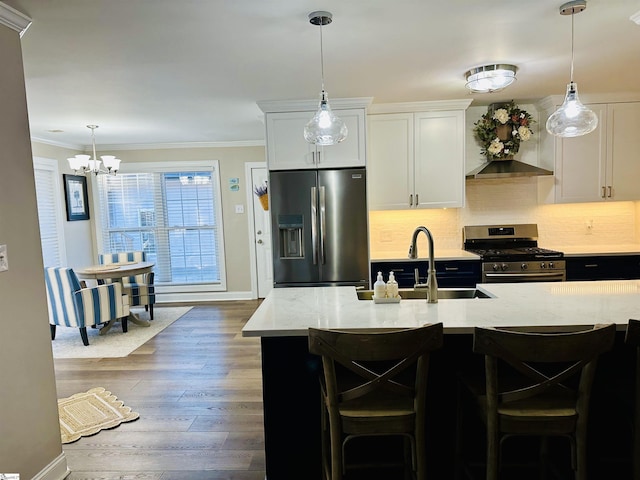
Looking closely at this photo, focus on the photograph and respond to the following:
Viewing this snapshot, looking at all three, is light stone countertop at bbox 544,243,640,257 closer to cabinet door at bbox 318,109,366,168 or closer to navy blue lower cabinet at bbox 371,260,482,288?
navy blue lower cabinet at bbox 371,260,482,288

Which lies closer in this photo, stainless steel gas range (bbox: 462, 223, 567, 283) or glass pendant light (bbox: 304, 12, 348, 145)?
glass pendant light (bbox: 304, 12, 348, 145)

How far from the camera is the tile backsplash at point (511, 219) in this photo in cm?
436

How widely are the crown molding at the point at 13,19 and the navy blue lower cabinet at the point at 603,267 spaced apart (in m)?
4.30

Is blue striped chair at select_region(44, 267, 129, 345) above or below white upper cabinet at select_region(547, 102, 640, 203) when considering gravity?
below

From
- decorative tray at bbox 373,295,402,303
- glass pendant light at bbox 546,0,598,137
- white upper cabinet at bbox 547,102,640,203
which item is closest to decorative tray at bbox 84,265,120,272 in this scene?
decorative tray at bbox 373,295,402,303

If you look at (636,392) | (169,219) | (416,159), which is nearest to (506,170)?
(416,159)

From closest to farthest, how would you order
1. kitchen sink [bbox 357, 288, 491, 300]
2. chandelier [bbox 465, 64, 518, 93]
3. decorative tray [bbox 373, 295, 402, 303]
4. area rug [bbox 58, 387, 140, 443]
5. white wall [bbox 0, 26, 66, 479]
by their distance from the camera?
white wall [bbox 0, 26, 66, 479] < decorative tray [bbox 373, 295, 402, 303] < kitchen sink [bbox 357, 288, 491, 300] < area rug [bbox 58, 387, 140, 443] < chandelier [bbox 465, 64, 518, 93]

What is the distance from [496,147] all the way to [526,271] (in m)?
1.22

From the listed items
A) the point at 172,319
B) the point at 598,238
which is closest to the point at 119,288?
the point at 172,319

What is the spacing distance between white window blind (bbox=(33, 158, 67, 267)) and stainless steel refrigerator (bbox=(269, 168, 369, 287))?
3205 millimetres

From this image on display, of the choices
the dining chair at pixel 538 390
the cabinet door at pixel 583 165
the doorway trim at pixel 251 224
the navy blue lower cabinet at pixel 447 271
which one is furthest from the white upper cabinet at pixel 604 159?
the doorway trim at pixel 251 224

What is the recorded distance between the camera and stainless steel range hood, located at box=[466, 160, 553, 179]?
3.96 m

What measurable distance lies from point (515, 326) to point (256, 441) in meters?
1.68

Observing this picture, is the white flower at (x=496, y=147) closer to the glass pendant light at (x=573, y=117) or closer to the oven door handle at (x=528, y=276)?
the oven door handle at (x=528, y=276)
